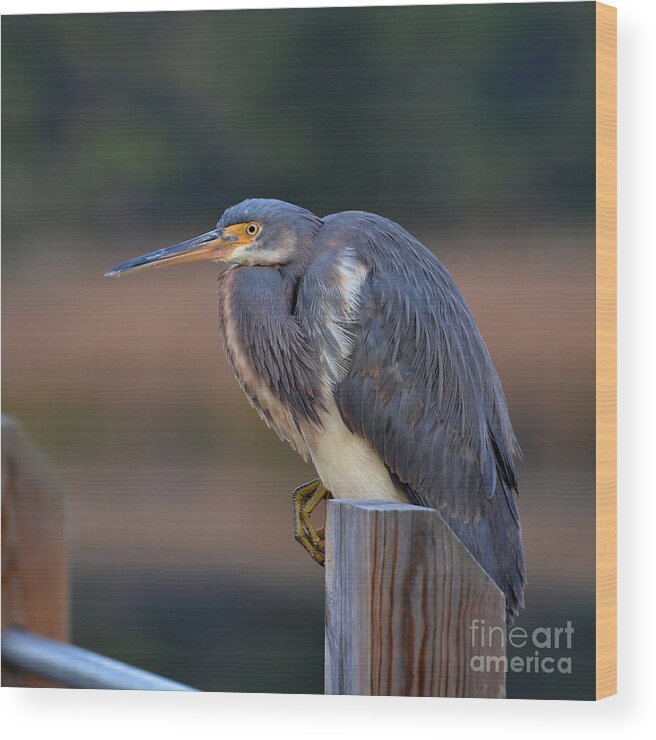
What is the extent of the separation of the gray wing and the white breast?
0.02 meters

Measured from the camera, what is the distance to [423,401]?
2.66 m

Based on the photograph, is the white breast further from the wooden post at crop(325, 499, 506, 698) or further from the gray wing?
the wooden post at crop(325, 499, 506, 698)

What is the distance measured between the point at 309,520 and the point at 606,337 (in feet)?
2.82

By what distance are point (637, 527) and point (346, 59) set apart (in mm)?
1357

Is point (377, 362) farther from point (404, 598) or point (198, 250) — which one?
point (404, 598)

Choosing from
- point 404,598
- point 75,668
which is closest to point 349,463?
point 75,668

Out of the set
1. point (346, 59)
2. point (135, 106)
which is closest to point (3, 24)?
point (135, 106)

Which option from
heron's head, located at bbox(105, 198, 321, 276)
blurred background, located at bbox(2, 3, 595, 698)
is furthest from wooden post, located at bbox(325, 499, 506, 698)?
heron's head, located at bbox(105, 198, 321, 276)

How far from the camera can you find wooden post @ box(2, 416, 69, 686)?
205cm

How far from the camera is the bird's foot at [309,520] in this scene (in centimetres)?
274

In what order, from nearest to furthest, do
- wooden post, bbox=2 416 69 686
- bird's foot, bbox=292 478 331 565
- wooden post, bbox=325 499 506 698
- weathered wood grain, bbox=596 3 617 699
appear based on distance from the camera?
wooden post, bbox=325 499 506 698, wooden post, bbox=2 416 69 686, weathered wood grain, bbox=596 3 617 699, bird's foot, bbox=292 478 331 565

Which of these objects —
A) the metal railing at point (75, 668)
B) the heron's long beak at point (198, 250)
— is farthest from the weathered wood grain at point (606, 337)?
the metal railing at point (75, 668)

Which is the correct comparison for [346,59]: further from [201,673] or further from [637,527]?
[201,673]

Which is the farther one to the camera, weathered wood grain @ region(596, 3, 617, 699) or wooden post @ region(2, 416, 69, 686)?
weathered wood grain @ region(596, 3, 617, 699)
